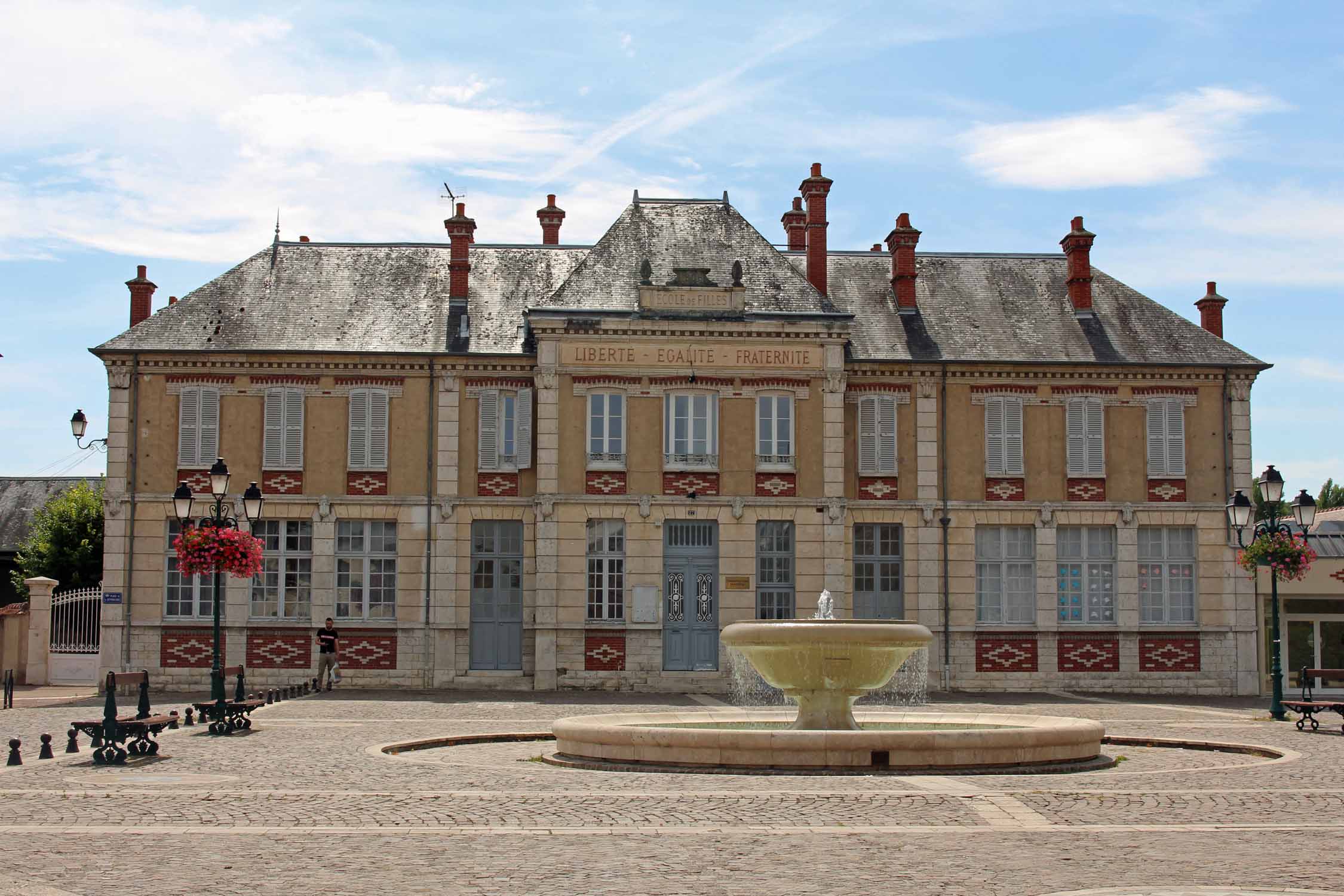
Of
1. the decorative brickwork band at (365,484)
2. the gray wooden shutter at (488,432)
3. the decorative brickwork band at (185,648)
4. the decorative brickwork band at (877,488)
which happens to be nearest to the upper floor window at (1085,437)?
the decorative brickwork band at (877,488)

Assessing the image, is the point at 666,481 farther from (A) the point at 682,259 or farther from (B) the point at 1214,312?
(B) the point at 1214,312

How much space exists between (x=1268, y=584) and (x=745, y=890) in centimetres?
2635

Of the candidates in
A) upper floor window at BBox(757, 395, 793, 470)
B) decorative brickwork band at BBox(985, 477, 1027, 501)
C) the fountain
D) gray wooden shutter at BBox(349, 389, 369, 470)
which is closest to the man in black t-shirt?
gray wooden shutter at BBox(349, 389, 369, 470)

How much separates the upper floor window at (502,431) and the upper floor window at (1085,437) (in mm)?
11762

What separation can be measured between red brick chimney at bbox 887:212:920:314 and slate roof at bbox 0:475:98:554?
99.0ft

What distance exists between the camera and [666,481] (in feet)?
104

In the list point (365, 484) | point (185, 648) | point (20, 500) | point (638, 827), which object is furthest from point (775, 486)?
point (20, 500)

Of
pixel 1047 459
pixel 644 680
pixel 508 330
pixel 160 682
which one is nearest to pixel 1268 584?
pixel 1047 459

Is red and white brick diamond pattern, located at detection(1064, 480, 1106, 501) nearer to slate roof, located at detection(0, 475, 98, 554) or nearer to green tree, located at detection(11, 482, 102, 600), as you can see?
green tree, located at detection(11, 482, 102, 600)

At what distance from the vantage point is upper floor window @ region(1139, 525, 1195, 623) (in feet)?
107

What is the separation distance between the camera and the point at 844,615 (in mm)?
31719

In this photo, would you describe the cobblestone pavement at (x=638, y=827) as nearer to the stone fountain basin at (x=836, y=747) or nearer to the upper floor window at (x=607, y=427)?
the stone fountain basin at (x=836, y=747)

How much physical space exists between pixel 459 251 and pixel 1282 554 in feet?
60.2

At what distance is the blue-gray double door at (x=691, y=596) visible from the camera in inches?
1232
